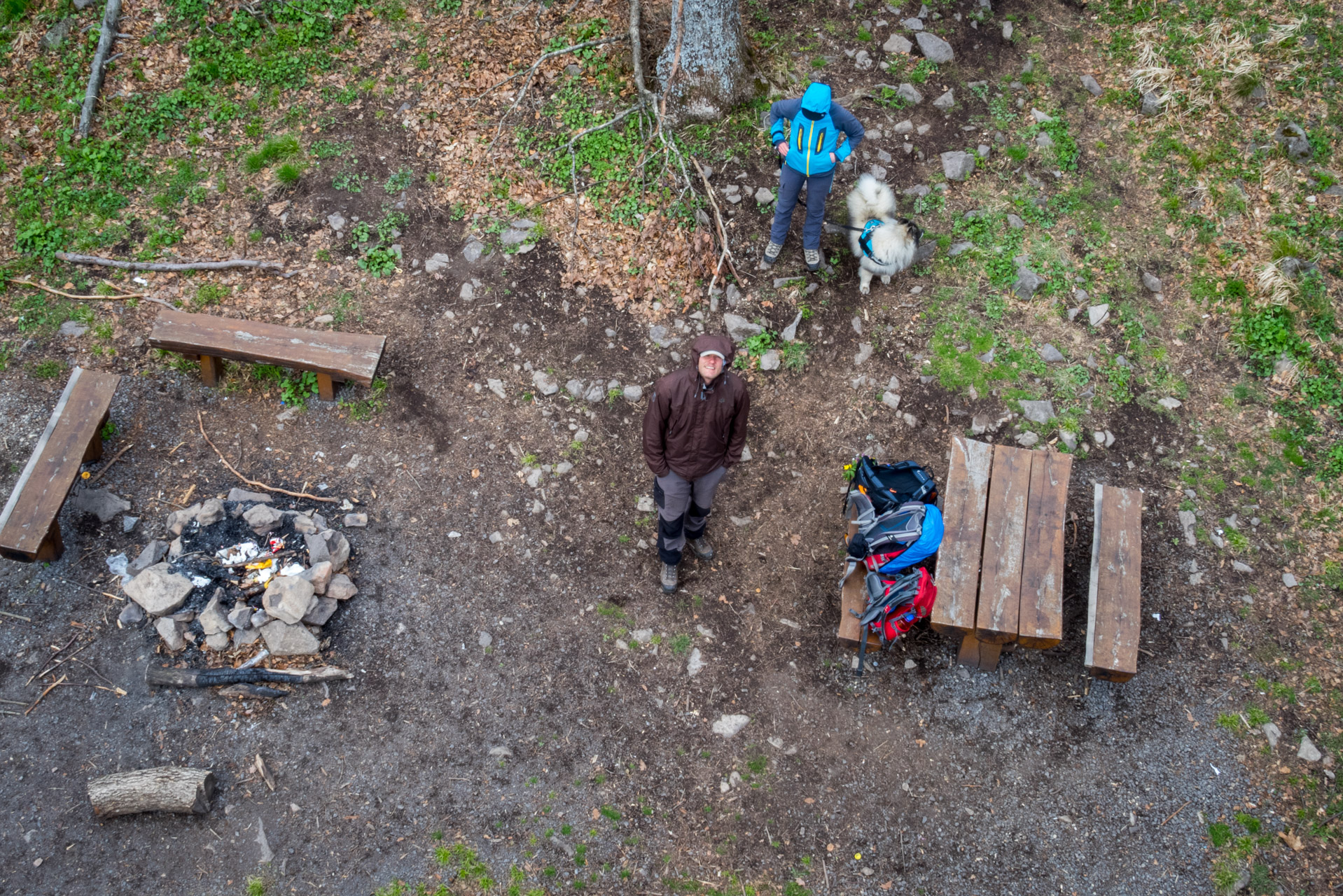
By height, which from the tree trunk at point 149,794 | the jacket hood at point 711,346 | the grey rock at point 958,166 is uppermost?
the jacket hood at point 711,346

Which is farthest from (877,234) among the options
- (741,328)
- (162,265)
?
(162,265)

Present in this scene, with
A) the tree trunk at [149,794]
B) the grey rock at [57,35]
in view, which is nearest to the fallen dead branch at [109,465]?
the tree trunk at [149,794]

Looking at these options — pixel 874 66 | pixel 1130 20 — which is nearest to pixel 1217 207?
pixel 1130 20

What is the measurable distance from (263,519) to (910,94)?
7146mm

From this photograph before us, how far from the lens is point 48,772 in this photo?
15.1ft

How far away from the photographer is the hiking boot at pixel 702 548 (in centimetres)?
553

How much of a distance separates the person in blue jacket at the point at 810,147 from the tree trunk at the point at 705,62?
1453 millimetres

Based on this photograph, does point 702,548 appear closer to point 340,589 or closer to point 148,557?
point 340,589

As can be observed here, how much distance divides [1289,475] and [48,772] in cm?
905

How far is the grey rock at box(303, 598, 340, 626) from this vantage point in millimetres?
4996

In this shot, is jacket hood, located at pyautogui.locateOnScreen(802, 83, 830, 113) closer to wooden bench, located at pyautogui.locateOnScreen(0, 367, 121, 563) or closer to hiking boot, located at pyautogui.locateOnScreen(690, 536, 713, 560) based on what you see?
hiking boot, located at pyautogui.locateOnScreen(690, 536, 713, 560)

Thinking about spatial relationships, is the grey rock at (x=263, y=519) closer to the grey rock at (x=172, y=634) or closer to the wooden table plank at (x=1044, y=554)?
the grey rock at (x=172, y=634)

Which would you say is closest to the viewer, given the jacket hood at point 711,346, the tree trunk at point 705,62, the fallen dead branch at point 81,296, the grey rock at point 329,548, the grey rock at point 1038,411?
the jacket hood at point 711,346

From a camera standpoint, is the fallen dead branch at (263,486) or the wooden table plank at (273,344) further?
the wooden table plank at (273,344)
